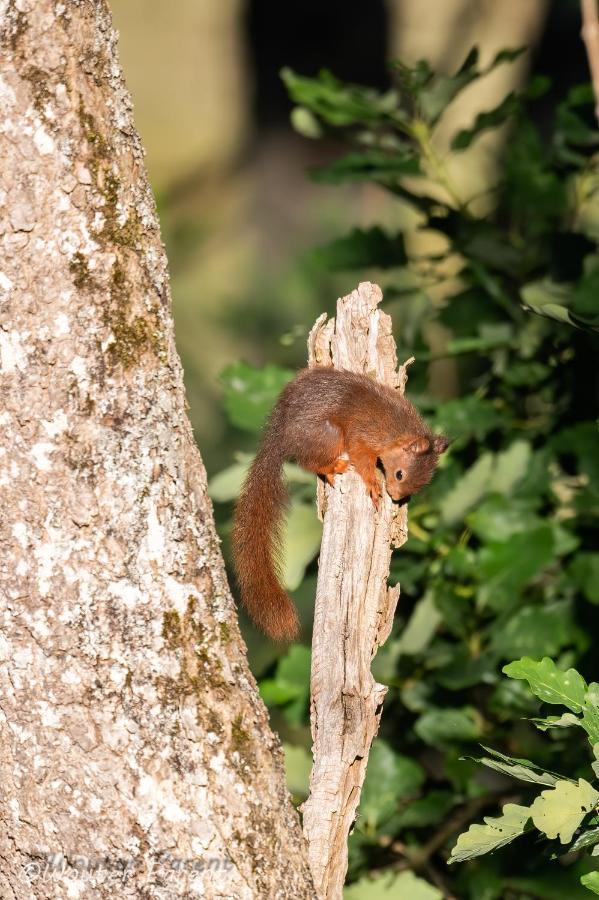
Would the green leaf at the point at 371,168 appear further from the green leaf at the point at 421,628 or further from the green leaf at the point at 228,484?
the green leaf at the point at 421,628

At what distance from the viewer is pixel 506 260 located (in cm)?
246

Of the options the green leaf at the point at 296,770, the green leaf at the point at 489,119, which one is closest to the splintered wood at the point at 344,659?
the green leaf at the point at 296,770

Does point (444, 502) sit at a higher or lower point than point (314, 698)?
higher

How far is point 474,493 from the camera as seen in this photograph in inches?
94.7

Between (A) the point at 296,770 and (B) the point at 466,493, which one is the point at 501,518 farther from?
(A) the point at 296,770

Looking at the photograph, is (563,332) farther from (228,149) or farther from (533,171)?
(228,149)

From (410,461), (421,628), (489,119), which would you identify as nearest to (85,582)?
(410,461)

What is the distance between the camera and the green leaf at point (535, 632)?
227 cm

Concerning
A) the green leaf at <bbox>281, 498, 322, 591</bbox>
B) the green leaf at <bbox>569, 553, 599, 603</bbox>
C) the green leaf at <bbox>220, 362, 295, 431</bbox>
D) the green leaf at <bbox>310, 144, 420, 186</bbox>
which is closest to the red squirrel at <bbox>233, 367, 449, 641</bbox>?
the green leaf at <bbox>281, 498, 322, 591</bbox>

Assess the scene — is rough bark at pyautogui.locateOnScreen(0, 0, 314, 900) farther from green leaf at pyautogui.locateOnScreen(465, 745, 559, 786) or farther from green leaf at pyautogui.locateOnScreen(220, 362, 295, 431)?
green leaf at pyautogui.locateOnScreen(220, 362, 295, 431)

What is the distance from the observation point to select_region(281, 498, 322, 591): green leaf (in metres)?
2.20

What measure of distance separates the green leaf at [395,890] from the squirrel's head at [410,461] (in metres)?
0.79

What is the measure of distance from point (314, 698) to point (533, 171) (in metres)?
1.45

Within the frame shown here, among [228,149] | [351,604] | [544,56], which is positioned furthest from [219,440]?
[351,604]
